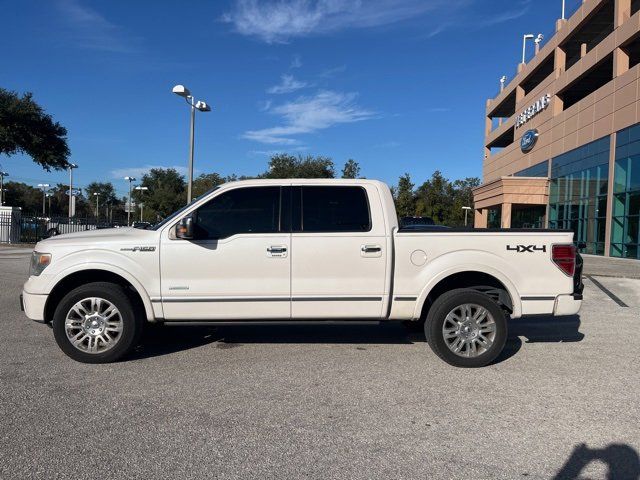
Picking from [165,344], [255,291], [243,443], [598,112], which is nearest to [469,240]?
[255,291]

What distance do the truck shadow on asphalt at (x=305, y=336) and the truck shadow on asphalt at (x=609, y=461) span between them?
7.34 ft

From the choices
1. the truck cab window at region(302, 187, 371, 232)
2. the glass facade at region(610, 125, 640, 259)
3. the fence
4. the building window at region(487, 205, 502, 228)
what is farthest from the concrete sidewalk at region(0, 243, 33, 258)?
the building window at region(487, 205, 502, 228)

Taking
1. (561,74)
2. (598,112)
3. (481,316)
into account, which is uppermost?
(561,74)

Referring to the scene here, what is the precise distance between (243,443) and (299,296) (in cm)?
209

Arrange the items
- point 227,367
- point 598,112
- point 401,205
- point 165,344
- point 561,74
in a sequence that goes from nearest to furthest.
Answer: point 227,367 → point 165,344 → point 598,112 → point 561,74 → point 401,205

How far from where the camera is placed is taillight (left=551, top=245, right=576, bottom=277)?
5.64 meters

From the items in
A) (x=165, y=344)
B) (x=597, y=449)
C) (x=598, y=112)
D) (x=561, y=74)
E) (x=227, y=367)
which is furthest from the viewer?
(x=561, y=74)

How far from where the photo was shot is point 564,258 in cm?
563

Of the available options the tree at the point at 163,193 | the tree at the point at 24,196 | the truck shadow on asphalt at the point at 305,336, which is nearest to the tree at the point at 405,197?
the tree at the point at 163,193

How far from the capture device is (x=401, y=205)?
48812 millimetres

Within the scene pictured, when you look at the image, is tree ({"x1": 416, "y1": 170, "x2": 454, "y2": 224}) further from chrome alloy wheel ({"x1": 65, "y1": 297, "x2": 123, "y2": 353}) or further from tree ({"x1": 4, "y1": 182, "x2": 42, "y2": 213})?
tree ({"x1": 4, "y1": 182, "x2": 42, "y2": 213})

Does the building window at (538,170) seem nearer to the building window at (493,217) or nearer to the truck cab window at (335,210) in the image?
the building window at (493,217)

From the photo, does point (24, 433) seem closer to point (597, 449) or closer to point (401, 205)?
point (597, 449)

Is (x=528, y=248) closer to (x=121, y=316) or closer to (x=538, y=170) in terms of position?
(x=121, y=316)
